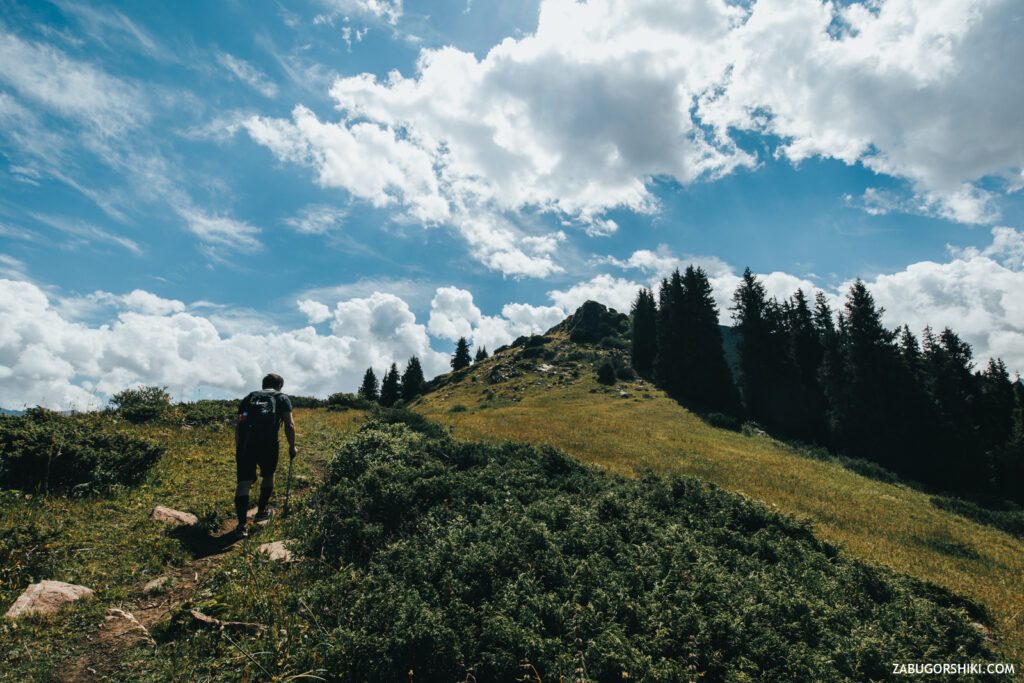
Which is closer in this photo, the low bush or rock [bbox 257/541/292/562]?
rock [bbox 257/541/292/562]

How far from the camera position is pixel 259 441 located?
907cm

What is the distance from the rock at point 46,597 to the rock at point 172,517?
7.66ft

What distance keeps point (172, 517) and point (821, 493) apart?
874 inches

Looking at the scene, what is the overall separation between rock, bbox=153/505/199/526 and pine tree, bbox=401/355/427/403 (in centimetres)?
7949

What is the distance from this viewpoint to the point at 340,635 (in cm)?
486

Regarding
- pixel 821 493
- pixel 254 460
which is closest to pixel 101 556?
pixel 254 460

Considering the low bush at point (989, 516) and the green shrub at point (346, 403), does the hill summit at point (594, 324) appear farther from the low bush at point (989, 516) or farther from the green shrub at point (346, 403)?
the low bush at point (989, 516)

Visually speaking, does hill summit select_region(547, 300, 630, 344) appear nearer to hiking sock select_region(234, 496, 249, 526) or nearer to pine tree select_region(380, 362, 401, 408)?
pine tree select_region(380, 362, 401, 408)

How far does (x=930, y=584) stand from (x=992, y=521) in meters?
17.2

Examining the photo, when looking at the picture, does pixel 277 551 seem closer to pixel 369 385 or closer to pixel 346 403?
pixel 346 403

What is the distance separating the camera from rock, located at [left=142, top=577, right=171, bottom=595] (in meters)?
6.17

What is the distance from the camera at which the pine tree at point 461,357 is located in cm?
11112

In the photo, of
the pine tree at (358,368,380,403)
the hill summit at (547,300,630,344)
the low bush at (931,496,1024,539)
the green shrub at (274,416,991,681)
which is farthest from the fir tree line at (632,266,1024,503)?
the pine tree at (358,368,380,403)

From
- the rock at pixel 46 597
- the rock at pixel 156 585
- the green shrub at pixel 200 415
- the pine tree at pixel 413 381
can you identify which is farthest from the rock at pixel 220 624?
the pine tree at pixel 413 381
